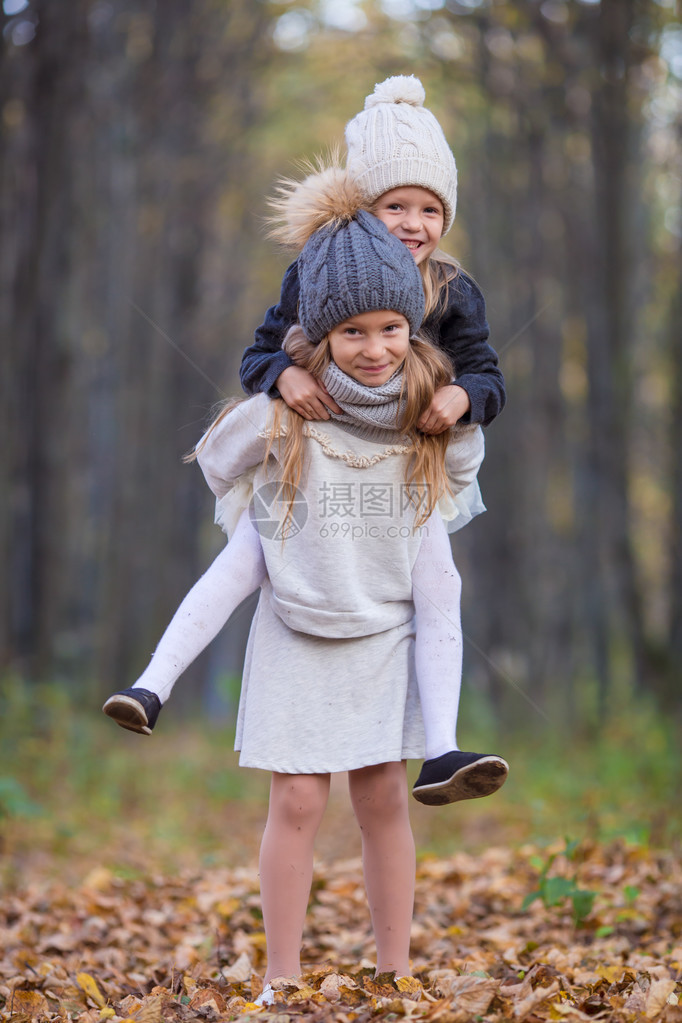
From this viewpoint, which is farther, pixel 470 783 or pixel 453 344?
pixel 453 344

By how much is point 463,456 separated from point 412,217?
0.79 m

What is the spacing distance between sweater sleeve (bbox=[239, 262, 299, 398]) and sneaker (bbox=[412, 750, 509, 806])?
1.24 meters

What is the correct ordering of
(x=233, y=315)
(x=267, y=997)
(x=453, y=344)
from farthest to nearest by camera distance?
(x=233, y=315)
(x=453, y=344)
(x=267, y=997)

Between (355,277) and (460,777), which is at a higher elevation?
(355,277)

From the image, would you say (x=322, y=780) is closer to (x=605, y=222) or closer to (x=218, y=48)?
(x=605, y=222)

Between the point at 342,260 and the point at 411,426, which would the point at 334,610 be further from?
the point at 342,260

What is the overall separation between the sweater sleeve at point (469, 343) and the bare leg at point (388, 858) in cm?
118

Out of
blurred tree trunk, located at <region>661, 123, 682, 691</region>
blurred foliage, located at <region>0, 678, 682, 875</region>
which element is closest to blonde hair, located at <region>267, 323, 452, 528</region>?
blurred foliage, located at <region>0, 678, 682, 875</region>

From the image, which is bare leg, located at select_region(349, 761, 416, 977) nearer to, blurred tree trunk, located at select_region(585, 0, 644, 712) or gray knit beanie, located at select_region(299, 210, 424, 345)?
gray knit beanie, located at select_region(299, 210, 424, 345)

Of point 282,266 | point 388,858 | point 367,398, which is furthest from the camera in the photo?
point 282,266

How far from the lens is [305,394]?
11.1 feet

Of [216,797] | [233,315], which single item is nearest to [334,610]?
[216,797]

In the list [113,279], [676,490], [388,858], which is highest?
[113,279]

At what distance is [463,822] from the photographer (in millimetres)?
8117
